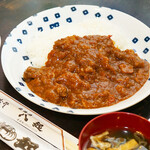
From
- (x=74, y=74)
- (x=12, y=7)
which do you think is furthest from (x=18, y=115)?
(x=12, y=7)

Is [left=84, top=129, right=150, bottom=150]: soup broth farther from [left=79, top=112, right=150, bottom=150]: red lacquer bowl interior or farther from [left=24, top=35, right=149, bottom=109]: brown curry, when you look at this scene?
Answer: [left=24, top=35, right=149, bottom=109]: brown curry

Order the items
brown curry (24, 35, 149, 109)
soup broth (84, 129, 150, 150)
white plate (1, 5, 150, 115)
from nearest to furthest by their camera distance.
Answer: soup broth (84, 129, 150, 150) < brown curry (24, 35, 149, 109) < white plate (1, 5, 150, 115)

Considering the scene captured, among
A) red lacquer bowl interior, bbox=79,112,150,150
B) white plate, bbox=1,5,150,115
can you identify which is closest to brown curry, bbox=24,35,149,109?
white plate, bbox=1,5,150,115

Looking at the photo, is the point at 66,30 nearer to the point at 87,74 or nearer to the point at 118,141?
the point at 87,74

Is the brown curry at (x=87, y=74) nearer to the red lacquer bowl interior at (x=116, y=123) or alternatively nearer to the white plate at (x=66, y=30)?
the white plate at (x=66, y=30)

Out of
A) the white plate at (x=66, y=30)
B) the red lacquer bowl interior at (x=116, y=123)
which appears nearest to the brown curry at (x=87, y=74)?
the white plate at (x=66, y=30)

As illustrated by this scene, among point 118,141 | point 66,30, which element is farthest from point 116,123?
point 66,30

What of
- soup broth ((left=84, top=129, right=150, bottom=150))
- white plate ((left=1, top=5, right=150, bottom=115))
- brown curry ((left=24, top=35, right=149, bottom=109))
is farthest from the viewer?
white plate ((left=1, top=5, right=150, bottom=115))
